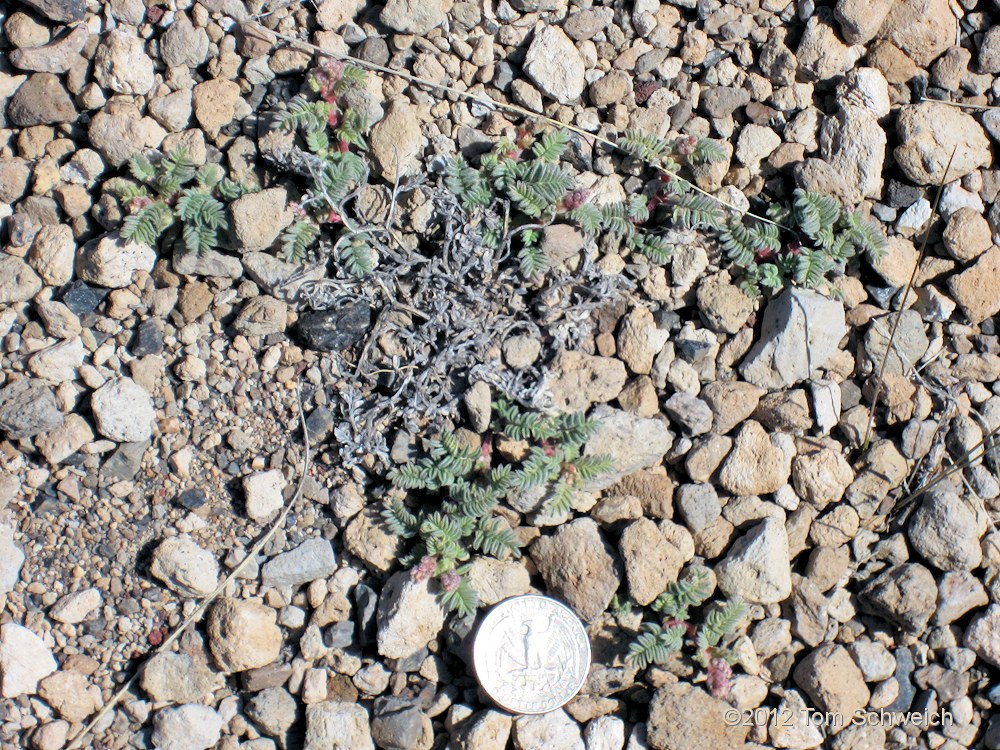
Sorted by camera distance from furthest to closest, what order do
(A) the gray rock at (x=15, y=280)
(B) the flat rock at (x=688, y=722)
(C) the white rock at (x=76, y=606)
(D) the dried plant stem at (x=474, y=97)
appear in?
(D) the dried plant stem at (x=474, y=97) → (A) the gray rock at (x=15, y=280) → (C) the white rock at (x=76, y=606) → (B) the flat rock at (x=688, y=722)

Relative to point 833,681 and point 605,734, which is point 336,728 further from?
point 833,681

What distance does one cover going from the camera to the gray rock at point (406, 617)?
11.5ft

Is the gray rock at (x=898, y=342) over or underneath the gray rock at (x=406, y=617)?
over

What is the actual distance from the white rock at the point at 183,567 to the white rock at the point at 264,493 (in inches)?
9.4

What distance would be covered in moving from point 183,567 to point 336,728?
82cm

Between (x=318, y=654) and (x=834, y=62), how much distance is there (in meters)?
3.13

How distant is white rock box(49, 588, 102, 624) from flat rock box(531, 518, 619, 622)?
1665 millimetres

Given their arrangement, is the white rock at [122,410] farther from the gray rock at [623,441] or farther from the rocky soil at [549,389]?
the gray rock at [623,441]

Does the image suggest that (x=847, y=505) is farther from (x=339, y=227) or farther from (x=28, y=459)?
(x=28, y=459)

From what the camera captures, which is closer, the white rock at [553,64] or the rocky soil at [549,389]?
the rocky soil at [549,389]

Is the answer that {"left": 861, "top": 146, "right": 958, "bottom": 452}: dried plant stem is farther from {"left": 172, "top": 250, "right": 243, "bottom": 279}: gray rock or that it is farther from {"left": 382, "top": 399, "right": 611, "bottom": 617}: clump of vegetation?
{"left": 172, "top": 250, "right": 243, "bottom": 279}: gray rock

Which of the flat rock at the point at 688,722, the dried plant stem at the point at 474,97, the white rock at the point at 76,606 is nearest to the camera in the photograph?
the flat rock at the point at 688,722

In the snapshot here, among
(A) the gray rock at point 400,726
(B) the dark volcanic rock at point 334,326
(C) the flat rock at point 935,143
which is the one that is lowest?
(A) the gray rock at point 400,726

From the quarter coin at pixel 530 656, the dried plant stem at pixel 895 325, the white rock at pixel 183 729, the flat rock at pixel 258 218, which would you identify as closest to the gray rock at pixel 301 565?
the white rock at pixel 183 729
